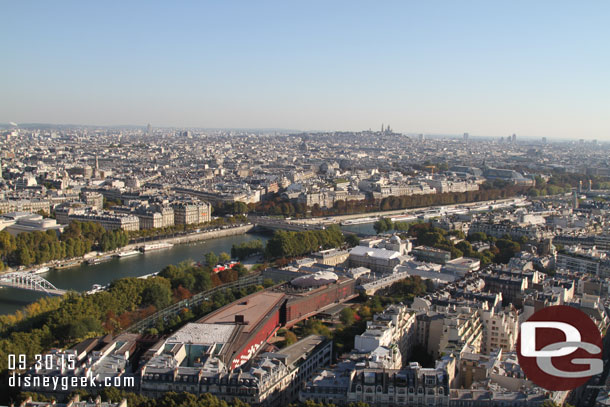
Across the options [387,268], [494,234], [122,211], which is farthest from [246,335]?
[122,211]

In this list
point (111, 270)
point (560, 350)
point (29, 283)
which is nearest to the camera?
point (560, 350)

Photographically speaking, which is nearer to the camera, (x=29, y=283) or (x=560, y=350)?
(x=560, y=350)

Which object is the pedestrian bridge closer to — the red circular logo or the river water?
the river water

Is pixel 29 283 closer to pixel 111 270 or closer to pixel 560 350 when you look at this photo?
pixel 111 270

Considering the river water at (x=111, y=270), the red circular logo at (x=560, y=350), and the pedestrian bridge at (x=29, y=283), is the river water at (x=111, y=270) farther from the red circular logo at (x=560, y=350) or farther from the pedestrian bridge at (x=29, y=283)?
the red circular logo at (x=560, y=350)

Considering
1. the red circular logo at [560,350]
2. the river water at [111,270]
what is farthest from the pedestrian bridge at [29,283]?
the red circular logo at [560,350]

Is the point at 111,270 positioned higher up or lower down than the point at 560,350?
lower down

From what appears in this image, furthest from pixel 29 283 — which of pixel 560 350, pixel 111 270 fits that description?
pixel 560 350

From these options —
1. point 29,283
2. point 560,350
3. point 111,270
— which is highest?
point 560,350
